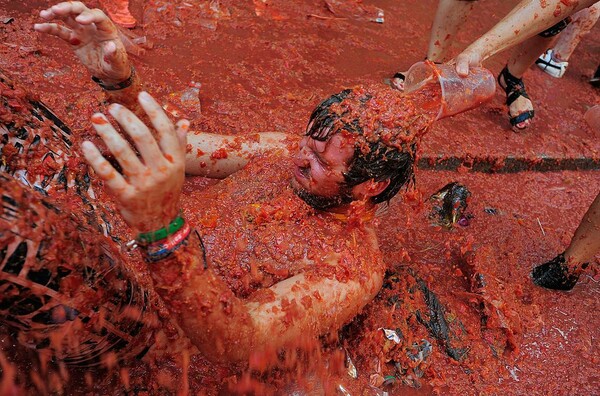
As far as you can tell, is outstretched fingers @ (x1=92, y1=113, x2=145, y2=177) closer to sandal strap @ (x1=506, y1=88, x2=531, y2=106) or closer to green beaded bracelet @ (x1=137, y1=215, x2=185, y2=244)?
green beaded bracelet @ (x1=137, y1=215, x2=185, y2=244)

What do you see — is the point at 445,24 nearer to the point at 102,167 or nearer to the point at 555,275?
the point at 555,275

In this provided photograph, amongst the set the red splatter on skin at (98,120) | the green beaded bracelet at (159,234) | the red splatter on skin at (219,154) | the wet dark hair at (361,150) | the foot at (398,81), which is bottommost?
the foot at (398,81)

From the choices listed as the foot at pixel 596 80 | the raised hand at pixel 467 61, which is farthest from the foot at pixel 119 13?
the foot at pixel 596 80

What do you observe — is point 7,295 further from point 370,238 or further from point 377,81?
point 377,81

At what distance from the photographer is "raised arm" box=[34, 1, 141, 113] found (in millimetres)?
1746

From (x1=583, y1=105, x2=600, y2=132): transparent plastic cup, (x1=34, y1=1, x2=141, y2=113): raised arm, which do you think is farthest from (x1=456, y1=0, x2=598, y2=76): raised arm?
(x1=34, y1=1, x2=141, y2=113): raised arm

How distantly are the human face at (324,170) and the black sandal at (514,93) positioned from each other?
273 centimetres

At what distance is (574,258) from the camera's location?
3.00 meters

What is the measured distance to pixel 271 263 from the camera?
6.88 feet

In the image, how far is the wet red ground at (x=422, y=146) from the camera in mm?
2551

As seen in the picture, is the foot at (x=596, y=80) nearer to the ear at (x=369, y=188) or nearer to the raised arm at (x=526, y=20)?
the raised arm at (x=526, y=20)

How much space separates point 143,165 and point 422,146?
9.08 feet

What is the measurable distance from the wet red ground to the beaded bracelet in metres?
0.80

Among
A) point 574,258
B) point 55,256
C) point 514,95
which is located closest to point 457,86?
point 574,258
